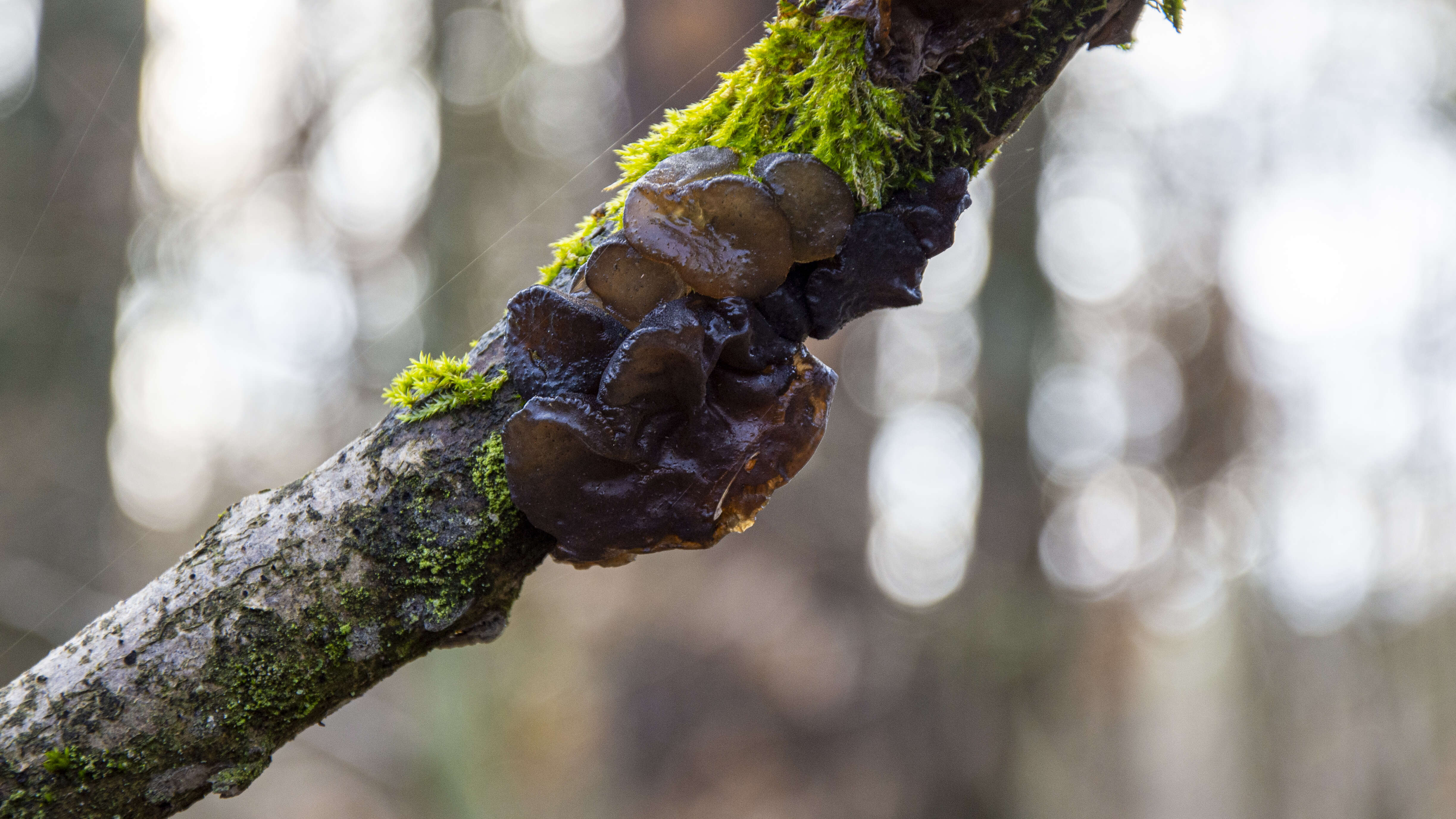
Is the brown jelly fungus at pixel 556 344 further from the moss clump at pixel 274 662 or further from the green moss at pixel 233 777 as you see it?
the green moss at pixel 233 777

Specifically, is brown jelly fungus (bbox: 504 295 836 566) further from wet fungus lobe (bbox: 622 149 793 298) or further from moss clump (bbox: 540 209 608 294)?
moss clump (bbox: 540 209 608 294)

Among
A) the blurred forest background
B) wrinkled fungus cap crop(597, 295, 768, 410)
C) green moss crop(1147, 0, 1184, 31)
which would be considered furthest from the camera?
the blurred forest background

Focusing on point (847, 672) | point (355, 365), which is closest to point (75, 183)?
point (355, 365)

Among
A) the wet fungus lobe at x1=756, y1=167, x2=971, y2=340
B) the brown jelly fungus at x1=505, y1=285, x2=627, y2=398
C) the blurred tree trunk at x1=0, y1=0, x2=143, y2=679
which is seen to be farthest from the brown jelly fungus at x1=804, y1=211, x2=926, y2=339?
the blurred tree trunk at x1=0, y1=0, x2=143, y2=679

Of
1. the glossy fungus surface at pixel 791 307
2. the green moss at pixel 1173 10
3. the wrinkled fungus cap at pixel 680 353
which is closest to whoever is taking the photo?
the wrinkled fungus cap at pixel 680 353

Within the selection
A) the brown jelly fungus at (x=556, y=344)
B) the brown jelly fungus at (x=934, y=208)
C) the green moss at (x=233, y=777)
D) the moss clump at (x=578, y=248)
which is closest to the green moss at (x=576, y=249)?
the moss clump at (x=578, y=248)

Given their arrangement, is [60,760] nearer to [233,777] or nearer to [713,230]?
[233,777]
